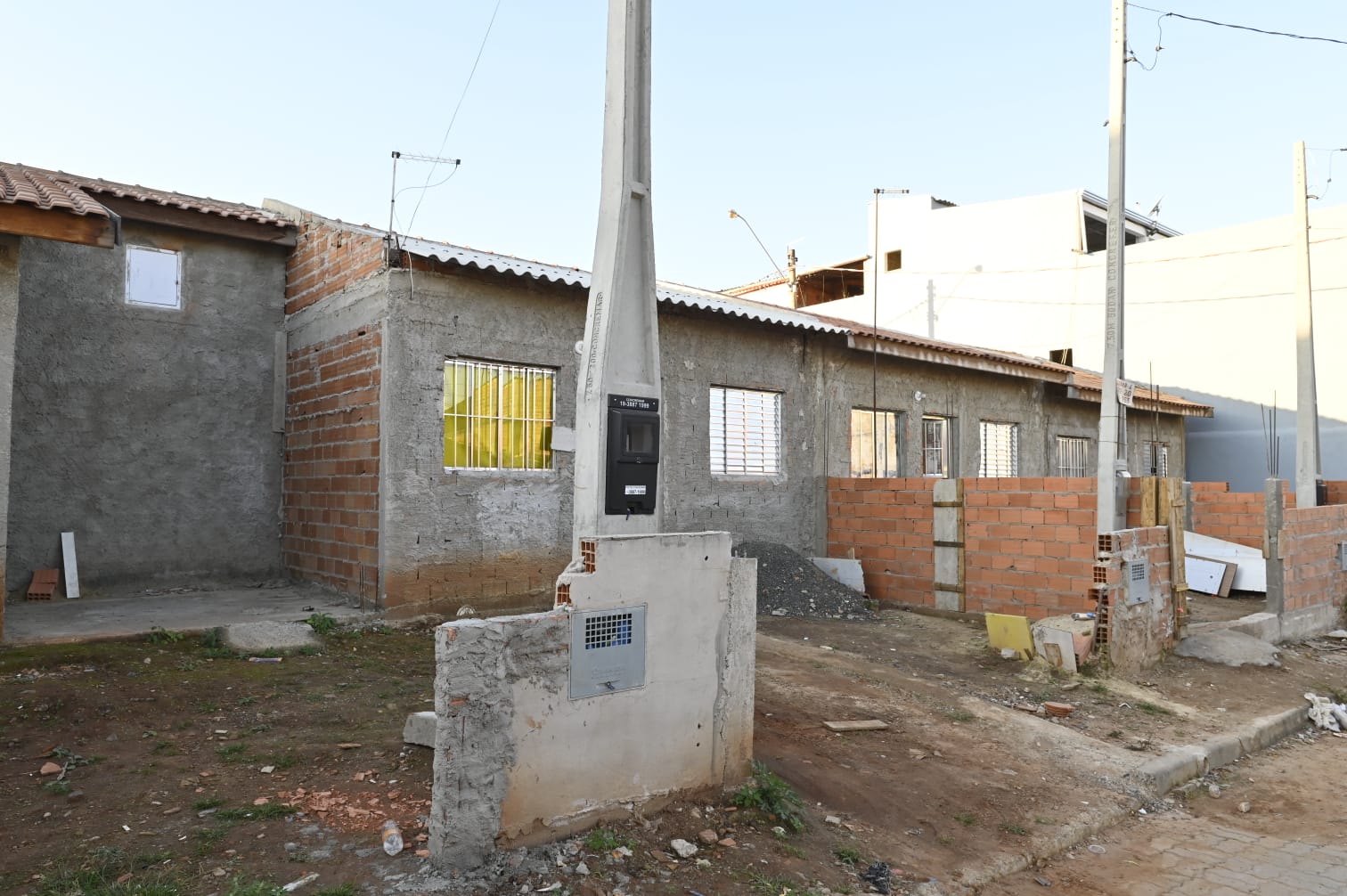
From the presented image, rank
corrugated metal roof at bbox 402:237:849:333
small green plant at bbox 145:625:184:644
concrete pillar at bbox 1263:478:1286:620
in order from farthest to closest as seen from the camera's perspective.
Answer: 1. concrete pillar at bbox 1263:478:1286:620
2. corrugated metal roof at bbox 402:237:849:333
3. small green plant at bbox 145:625:184:644

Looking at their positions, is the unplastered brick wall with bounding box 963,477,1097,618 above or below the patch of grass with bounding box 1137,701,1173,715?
above

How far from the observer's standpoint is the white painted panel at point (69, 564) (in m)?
8.98

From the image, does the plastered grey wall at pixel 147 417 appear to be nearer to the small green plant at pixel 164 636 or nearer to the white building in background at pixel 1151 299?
the small green plant at pixel 164 636

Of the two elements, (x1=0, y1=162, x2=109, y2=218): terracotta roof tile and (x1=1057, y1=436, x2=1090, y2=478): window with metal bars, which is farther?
(x1=1057, y1=436, x2=1090, y2=478): window with metal bars

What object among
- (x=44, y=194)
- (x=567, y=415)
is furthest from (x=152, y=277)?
(x=567, y=415)

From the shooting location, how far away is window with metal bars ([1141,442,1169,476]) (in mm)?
19547

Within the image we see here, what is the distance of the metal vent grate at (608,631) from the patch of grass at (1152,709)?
493 centimetres

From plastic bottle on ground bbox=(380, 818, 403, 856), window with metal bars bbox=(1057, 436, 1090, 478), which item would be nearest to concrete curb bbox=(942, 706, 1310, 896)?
plastic bottle on ground bbox=(380, 818, 403, 856)

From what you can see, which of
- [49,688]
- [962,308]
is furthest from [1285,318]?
[49,688]

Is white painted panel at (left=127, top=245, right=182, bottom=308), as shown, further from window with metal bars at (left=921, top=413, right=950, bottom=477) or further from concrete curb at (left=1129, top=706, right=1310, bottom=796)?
window with metal bars at (left=921, top=413, right=950, bottom=477)

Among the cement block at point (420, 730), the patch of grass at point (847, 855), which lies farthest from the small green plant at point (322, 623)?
the patch of grass at point (847, 855)

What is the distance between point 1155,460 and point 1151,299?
213 inches

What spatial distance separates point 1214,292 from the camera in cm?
2100

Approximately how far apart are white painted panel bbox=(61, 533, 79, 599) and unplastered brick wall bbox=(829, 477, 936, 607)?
30.3ft
